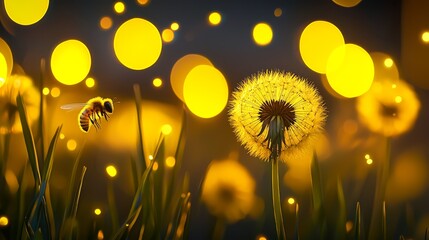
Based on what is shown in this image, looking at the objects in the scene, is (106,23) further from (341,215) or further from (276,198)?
(341,215)

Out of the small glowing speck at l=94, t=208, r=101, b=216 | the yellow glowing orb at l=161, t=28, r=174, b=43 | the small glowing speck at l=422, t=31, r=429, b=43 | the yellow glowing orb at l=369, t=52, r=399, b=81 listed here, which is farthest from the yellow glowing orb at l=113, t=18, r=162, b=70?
the small glowing speck at l=422, t=31, r=429, b=43

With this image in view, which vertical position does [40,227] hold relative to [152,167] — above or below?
below

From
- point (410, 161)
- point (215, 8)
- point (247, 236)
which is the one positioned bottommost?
point (247, 236)

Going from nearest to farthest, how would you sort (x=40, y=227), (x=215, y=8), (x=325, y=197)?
(x=40, y=227)
(x=325, y=197)
(x=215, y=8)

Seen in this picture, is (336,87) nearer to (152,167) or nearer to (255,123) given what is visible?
(255,123)

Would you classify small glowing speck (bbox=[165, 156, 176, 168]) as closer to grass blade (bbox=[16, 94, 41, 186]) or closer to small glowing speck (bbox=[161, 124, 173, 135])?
small glowing speck (bbox=[161, 124, 173, 135])

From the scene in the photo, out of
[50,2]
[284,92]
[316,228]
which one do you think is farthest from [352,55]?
[50,2]
